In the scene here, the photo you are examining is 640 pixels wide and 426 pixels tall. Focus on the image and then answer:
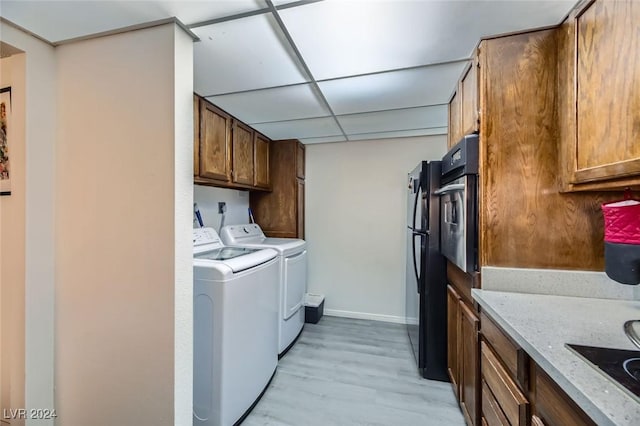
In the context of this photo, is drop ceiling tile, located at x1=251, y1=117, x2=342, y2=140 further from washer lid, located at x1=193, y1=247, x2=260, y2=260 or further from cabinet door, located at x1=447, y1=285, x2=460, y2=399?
cabinet door, located at x1=447, y1=285, x2=460, y2=399

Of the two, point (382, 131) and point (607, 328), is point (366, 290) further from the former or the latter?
point (607, 328)

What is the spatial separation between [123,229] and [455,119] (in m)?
2.13

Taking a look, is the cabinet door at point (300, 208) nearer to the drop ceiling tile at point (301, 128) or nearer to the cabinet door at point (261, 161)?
the cabinet door at point (261, 161)

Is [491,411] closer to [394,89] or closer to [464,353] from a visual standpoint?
[464,353]

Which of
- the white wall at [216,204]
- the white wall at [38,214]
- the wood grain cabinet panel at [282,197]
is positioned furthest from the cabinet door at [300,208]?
the white wall at [38,214]

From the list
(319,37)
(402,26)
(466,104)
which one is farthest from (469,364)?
(319,37)

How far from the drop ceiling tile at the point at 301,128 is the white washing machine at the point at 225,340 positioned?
1.47m

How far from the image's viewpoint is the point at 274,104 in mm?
2178

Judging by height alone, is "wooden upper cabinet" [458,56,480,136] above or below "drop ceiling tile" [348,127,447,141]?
below

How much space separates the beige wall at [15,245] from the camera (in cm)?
133

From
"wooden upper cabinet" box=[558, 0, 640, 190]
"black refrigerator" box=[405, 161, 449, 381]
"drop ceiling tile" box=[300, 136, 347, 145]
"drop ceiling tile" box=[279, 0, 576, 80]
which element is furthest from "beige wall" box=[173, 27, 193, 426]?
"drop ceiling tile" box=[300, 136, 347, 145]

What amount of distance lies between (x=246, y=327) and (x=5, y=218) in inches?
53.1

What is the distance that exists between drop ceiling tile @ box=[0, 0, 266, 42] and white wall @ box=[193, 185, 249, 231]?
1330 millimetres

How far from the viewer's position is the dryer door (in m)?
2.51
